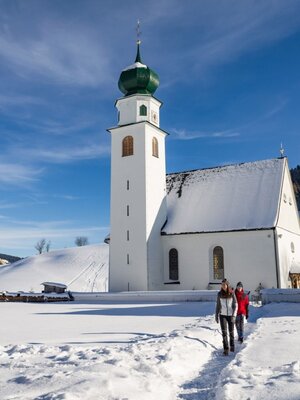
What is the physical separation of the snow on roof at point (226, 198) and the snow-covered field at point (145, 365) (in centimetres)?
1649

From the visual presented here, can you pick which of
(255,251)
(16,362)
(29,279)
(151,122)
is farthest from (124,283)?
(29,279)

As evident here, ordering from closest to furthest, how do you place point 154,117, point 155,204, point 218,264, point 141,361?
point 141,361 → point 218,264 → point 155,204 → point 154,117

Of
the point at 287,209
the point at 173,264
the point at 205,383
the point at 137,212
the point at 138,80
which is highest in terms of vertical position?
the point at 138,80

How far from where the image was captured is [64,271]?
64125 millimetres

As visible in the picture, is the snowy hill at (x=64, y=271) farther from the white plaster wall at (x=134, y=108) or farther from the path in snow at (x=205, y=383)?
the path in snow at (x=205, y=383)

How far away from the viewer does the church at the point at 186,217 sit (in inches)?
1120

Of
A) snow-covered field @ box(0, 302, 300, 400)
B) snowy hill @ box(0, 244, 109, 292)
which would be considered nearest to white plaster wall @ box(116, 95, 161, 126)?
snow-covered field @ box(0, 302, 300, 400)

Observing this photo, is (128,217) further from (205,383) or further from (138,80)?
(205,383)

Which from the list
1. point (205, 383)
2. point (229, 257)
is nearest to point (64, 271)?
point (229, 257)

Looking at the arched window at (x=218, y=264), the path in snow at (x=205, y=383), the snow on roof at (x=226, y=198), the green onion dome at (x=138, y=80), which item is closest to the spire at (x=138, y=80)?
the green onion dome at (x=138, y=80)

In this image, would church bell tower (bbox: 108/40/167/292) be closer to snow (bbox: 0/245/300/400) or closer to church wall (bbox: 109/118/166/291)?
church wall (bbox: 109/118/166/291)

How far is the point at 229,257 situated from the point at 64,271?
40584mm

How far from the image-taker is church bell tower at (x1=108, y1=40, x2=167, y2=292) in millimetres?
30453

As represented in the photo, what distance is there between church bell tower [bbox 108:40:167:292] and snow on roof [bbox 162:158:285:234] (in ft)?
5.62
